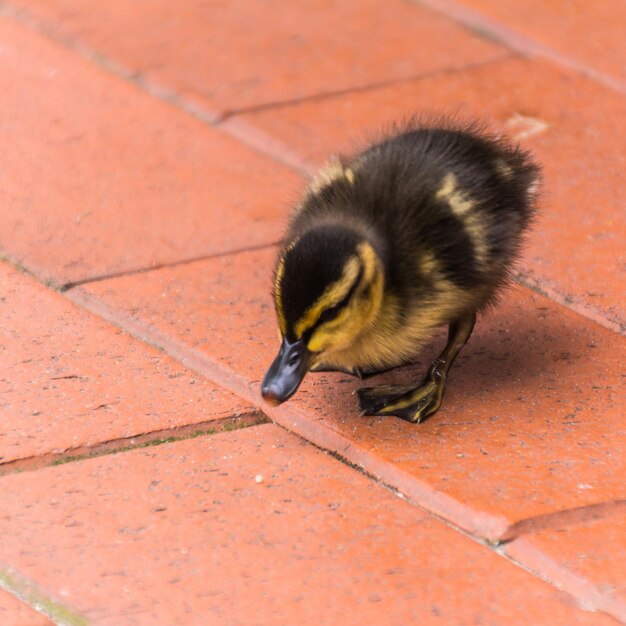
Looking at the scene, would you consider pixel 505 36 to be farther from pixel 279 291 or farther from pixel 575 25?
pixel 279 291

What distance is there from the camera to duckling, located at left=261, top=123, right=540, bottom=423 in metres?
2.79

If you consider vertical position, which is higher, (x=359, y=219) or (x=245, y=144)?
(x=359, y=219)

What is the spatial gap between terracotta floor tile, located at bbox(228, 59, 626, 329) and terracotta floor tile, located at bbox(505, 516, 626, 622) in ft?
3.01

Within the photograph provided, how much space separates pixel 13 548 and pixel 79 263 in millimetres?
1194

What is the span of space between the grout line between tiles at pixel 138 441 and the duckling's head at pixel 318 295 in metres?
0.20

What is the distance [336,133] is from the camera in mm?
4270

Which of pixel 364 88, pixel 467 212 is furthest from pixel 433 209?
pixel 364 88

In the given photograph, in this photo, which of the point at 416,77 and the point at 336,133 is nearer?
the point at 336,133

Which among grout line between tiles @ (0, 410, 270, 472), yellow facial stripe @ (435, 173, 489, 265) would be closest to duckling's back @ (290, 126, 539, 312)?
yellow facial stripe @ (435, 173, 489, 265)

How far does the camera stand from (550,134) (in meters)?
4.30

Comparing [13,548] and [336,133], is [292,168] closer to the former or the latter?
[336,133]

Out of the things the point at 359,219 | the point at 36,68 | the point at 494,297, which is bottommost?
the point at 36,68

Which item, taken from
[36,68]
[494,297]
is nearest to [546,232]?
[494,297]

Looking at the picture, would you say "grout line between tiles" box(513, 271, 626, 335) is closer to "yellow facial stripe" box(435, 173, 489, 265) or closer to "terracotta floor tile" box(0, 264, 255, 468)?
"yellow facial stripe" box(435, 173, 489, 265)
